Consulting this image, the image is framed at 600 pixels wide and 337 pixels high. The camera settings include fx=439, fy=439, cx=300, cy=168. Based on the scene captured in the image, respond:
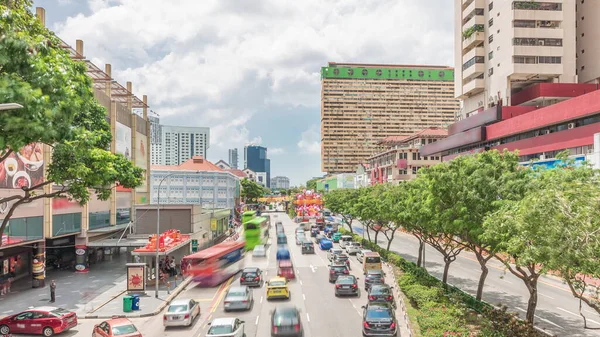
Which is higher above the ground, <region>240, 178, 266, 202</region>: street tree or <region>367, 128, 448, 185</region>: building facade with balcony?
<region>367, 128, 448, 185</region>: building facade with balcony

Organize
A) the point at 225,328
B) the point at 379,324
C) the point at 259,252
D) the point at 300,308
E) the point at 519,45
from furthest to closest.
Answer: the point at 519,45
the point at 259,252
the point at 300,308
the point at 379,324
the point at 225,328

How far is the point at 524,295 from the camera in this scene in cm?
3048

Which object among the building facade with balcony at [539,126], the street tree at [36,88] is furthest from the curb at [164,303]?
the building facade with balcony at [539,126]

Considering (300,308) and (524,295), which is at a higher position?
(300,308)

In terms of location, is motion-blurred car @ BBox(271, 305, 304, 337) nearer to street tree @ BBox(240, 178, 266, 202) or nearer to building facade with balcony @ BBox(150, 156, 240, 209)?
building facade with balcony @ BBox(150, 156, 240, 209)

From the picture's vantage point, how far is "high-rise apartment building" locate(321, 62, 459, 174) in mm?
184750

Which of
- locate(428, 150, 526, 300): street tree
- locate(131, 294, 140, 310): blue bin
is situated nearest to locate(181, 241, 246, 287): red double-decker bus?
locate(131, 294, 140, 310): blue bin

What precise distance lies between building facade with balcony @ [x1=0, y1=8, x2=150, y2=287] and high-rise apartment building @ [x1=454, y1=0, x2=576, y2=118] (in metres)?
48.1

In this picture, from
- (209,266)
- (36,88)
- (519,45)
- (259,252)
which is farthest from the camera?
(519,45)

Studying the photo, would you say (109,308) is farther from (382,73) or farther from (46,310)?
(382,73)

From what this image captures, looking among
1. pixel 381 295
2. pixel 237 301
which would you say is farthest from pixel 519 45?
pixel 237 301

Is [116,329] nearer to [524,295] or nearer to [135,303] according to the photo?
[135,303]

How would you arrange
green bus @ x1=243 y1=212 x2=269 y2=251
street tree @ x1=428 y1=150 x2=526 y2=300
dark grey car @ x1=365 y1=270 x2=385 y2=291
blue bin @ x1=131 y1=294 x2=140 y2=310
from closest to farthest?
street tree @ x1=428 y1=150 x2=526 y2=300 < blue bin @ x1=131 y1=294 x2=140 y2=310 < dark grey car @ x1=365 y1=270 x2=385 y2=291 < green bus @ x1=243 y1=212 x2=269 y2=251

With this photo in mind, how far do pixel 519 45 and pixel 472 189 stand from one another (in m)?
44.0
